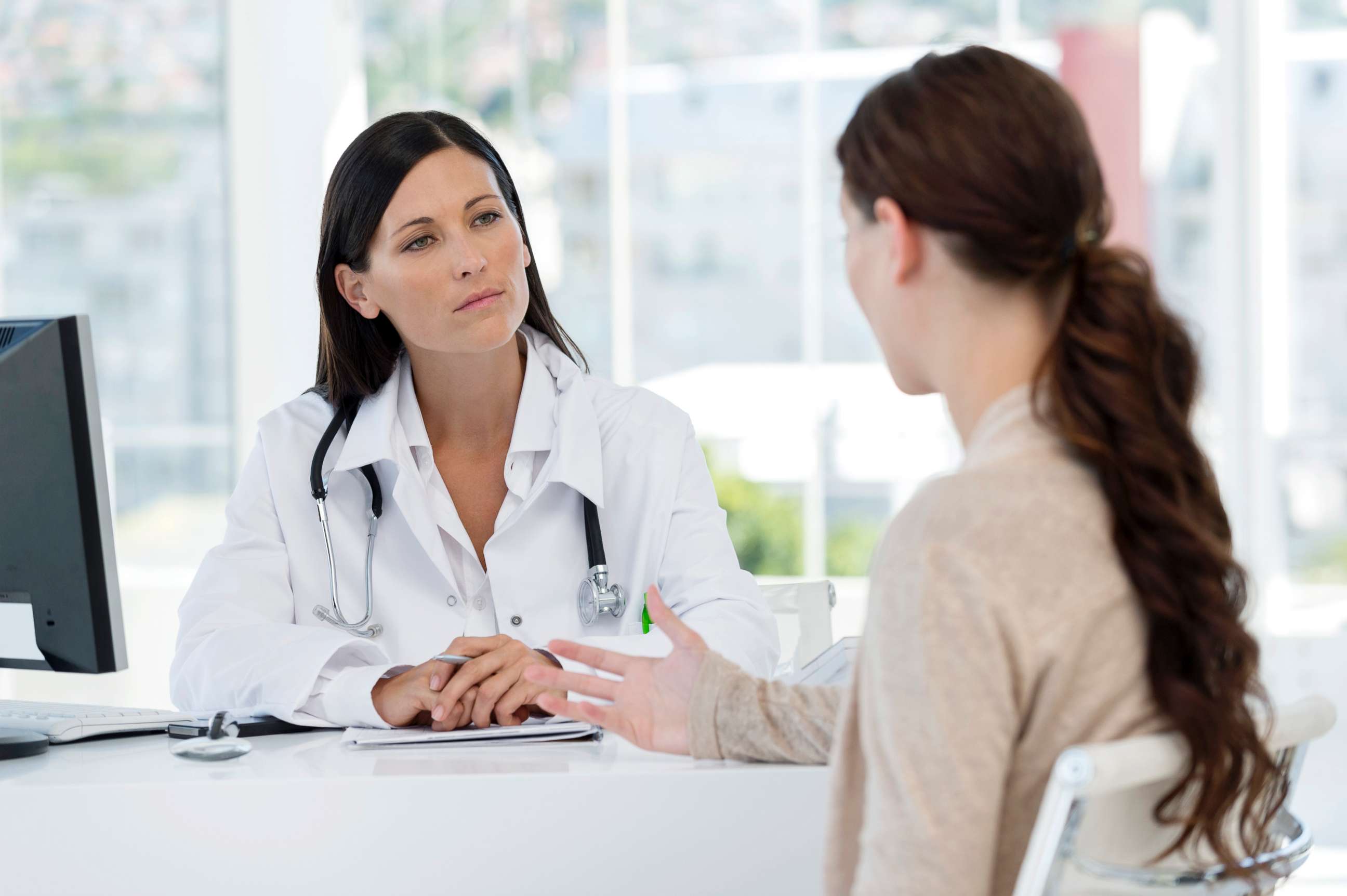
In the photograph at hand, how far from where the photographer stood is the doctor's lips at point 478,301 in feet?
5.73

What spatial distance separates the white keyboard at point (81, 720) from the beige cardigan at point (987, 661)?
0.85m

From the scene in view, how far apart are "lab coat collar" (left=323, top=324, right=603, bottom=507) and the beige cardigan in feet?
3.15

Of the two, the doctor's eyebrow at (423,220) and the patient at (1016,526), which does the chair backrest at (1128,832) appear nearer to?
the patient at (1016,526)

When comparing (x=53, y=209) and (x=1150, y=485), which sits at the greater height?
(x=53, y=209)

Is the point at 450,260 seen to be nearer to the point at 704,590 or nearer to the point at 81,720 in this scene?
the point at 704,590

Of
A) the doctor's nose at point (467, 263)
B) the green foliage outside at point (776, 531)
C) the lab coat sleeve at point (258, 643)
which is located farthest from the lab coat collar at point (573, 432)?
the green foliage outside at point (776, 531)

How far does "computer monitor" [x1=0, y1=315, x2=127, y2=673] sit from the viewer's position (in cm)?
122

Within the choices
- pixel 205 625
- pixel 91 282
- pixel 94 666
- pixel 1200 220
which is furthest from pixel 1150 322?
pixel 91 282

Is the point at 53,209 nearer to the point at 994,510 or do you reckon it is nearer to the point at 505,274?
the point at 505,274

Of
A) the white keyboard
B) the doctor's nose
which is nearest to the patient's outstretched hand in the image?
the white keyboard

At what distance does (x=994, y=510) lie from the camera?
2.65 feet

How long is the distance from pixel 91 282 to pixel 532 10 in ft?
5.82

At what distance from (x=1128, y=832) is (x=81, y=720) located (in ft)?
3.41

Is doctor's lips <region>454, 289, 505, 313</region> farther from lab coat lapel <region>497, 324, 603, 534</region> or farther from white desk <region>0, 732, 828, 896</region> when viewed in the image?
white desk <region>0, 732, 828, 896</region>
